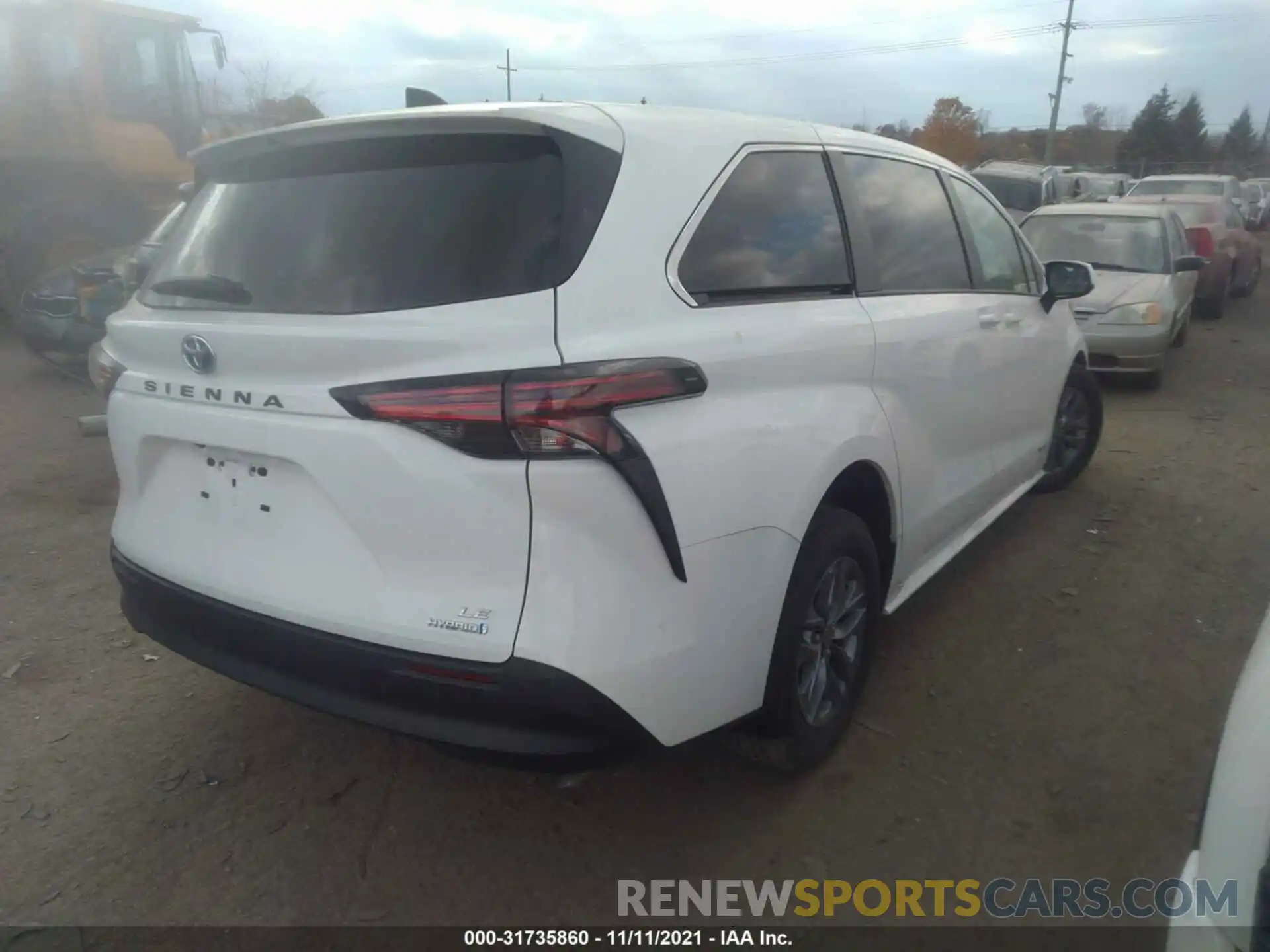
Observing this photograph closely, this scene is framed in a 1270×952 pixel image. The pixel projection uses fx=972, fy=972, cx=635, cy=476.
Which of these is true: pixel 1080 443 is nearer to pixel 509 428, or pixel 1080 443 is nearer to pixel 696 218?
pixel 696 218

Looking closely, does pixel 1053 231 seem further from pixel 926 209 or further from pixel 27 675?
pixel 27 675

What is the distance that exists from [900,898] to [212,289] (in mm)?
2358

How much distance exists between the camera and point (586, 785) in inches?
116

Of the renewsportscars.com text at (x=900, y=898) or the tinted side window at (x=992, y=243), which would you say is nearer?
the renewsportscars.com text at (x=900, y=898)

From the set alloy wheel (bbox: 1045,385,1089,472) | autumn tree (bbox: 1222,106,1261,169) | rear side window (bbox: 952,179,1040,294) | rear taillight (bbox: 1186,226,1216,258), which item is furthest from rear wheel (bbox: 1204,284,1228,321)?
autumn tree (bbox: 1222,106,1261,169)

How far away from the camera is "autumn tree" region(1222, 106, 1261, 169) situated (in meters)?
62.1

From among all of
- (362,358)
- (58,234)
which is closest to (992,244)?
(362,358)

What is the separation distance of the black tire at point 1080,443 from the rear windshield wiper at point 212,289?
4325mm

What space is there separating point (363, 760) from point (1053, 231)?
8.81 m

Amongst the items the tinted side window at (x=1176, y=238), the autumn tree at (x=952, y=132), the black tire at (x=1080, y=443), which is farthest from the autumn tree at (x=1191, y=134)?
the black tire at (x=1080, y=443)

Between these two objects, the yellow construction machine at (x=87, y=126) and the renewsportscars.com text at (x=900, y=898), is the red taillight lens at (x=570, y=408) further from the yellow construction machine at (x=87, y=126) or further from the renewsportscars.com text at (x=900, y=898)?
the yellow construction machine at (x=87, y=126)

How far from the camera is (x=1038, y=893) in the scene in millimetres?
2547

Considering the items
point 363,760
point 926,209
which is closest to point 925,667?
point 926,209

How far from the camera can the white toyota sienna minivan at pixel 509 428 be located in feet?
6.68
